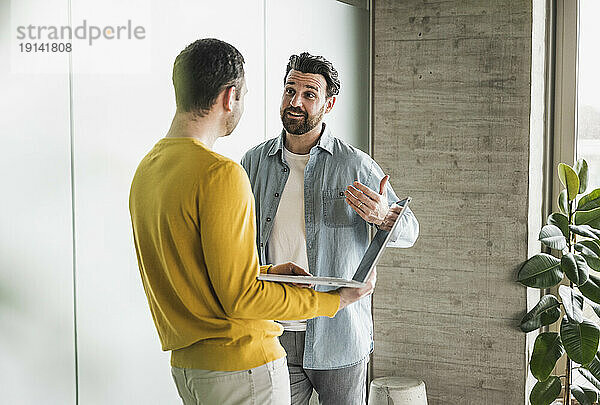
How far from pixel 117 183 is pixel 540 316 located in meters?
2.20

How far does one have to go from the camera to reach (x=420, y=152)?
3799 mm

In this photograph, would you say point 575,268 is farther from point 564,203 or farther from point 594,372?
point 594,372

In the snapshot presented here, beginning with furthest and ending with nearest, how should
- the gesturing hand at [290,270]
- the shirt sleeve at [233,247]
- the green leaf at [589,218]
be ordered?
the green leaf at [589,218] < the gesturing hand at [290,270] < the shirt sleeve at [233,247]

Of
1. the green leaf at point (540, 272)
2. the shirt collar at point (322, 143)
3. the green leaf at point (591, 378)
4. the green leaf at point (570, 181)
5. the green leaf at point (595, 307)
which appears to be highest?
the shirt collar at point (322, 143)

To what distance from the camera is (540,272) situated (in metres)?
3.51

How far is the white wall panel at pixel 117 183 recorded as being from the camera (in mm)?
2129

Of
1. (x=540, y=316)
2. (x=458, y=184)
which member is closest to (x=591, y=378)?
(x=540, y=316)

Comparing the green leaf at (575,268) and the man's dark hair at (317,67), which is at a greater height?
the man's dark hair at (317,67)

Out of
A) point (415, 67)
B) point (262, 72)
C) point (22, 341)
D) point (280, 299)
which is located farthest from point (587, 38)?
point (22, 341)

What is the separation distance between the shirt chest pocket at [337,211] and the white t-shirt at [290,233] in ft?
0.27

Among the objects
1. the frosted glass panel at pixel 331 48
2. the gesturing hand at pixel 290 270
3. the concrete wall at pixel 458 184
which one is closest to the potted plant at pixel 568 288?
the concrete wall at pixel 458 184

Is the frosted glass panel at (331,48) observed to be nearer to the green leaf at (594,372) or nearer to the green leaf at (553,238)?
the green leaf at (553,238)

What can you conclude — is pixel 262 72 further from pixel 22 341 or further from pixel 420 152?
pixel 22 341

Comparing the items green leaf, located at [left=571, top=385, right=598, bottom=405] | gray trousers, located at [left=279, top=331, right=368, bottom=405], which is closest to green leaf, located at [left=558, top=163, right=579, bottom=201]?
green leaf, located at [left=571, top=385, right=598, bottom=405]
